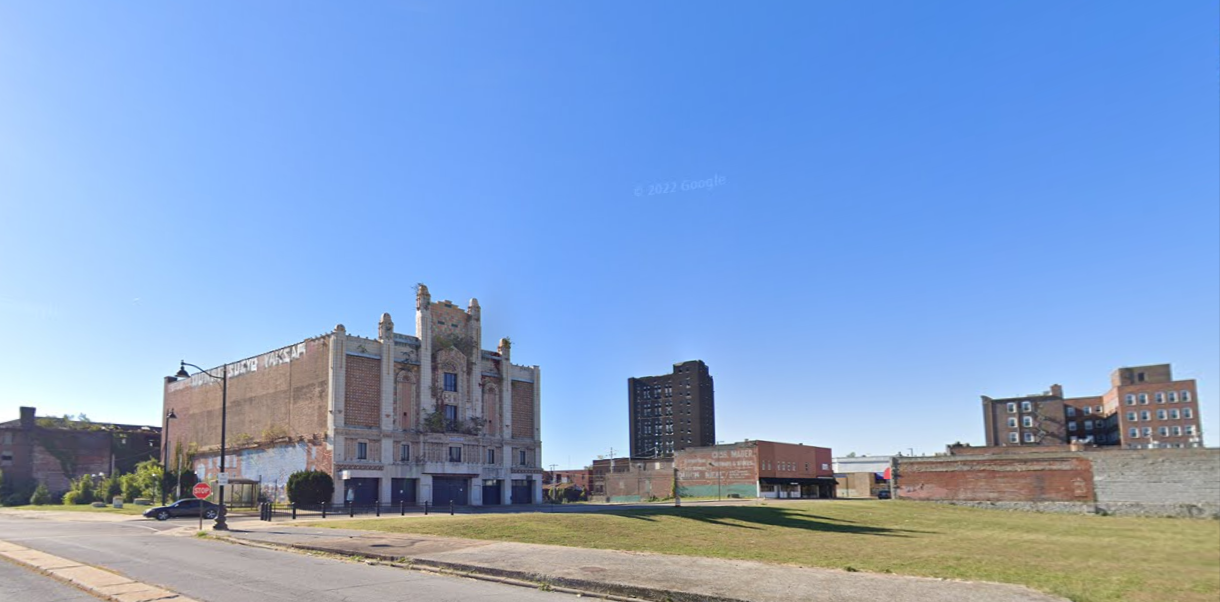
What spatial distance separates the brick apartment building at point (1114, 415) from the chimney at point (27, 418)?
13678 centimetres

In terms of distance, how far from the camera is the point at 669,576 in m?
18.2

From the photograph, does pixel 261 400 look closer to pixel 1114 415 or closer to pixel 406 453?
pixel 406 453

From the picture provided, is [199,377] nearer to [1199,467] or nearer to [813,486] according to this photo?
[813,486]

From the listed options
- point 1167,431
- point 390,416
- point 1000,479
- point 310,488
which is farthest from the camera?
point 1167,431

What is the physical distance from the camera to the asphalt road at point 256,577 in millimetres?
16422

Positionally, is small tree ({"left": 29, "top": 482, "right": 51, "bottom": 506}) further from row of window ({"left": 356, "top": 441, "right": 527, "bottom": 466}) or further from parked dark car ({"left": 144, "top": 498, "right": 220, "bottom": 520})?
parked dark car ({"left": 144, "top": 498, "right": 220, "bottom": 520})

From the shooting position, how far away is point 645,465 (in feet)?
372

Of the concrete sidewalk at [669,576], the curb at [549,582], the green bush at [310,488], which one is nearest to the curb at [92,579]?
the curb at [549,582]

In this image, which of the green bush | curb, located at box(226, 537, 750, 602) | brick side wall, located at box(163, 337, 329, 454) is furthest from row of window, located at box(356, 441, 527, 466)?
curb, located at box(226, 537, 750, 602)

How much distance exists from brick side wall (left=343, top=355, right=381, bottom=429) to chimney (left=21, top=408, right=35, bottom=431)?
2289 inches

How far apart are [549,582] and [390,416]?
56.2m

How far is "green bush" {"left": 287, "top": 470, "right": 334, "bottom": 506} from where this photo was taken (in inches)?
2515

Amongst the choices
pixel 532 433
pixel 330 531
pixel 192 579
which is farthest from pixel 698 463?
pixel 192 579

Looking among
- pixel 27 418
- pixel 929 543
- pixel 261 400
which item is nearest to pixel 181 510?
pixel 261 400
